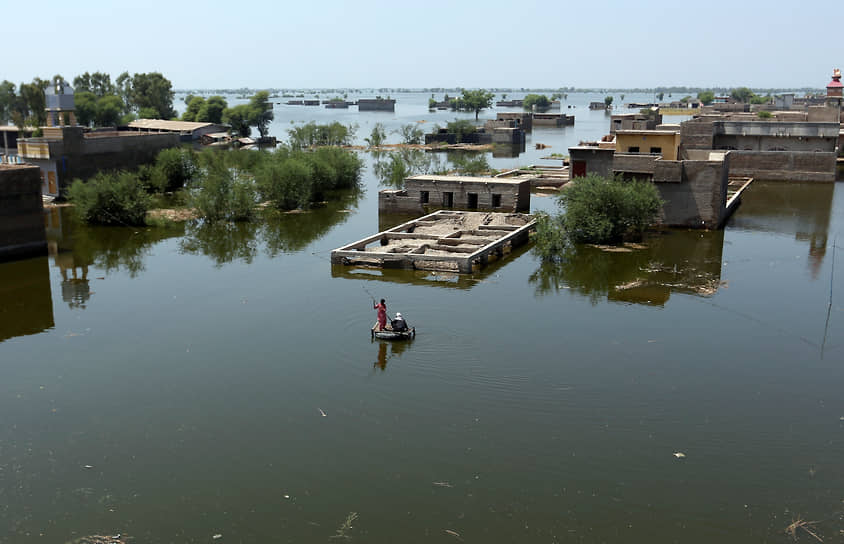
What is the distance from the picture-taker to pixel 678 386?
1688 cm

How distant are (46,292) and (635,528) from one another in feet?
68.8

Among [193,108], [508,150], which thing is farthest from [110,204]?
[193,108]

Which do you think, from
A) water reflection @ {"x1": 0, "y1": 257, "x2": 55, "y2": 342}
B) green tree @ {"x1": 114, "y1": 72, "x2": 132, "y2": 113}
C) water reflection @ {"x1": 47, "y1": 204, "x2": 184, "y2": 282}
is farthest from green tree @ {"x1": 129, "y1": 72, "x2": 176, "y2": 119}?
water reflection @ {"x1": 0, "y1": 257, "x2": 55, "y2": 342}

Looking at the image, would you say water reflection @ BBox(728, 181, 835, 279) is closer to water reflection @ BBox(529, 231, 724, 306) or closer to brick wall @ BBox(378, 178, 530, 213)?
water reflection @ BBox(529, 231, 724, 306)

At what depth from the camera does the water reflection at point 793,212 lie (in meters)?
34.1

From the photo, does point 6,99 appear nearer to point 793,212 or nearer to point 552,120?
point 552,120

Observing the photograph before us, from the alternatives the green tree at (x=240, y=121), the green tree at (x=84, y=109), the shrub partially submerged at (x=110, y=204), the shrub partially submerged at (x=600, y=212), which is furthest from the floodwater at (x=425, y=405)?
the green tree at (x=240, y=121)

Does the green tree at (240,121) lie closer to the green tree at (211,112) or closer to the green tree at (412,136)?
the green tree at (211,112)

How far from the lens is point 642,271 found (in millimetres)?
27719

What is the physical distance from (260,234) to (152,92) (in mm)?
87146

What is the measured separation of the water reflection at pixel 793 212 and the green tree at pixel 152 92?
8710 cm

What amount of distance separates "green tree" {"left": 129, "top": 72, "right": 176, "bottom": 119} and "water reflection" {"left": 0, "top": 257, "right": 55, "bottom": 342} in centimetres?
8891

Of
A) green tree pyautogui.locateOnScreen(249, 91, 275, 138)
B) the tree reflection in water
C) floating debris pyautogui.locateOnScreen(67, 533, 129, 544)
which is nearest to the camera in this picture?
floating debris pyautogui.locateOnScreen(67, 533, 129, 544)

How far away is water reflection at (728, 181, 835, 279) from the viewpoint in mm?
34094
